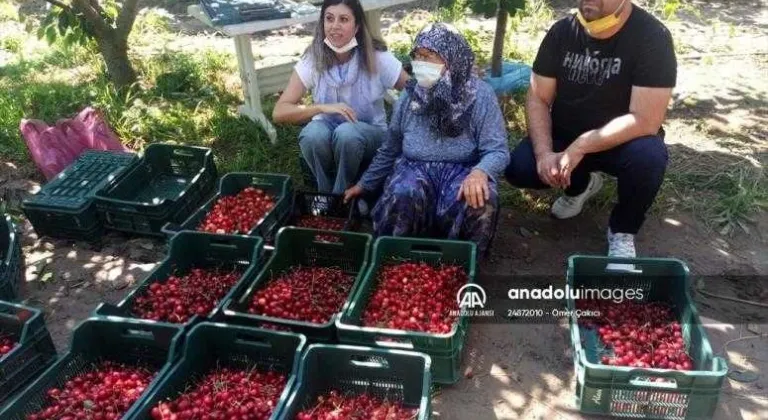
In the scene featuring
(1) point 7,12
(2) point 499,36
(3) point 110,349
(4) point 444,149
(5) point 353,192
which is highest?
(2) point 499,36

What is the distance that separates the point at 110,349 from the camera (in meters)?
2.75

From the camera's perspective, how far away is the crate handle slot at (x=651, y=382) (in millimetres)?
2299

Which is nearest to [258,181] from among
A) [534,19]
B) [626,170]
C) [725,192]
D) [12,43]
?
[626,170]

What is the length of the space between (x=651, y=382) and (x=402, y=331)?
3.26ft

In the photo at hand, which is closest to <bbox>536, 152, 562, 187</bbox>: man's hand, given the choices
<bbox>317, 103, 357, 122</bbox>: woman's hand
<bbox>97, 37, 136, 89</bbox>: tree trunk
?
<bbox>317, 103, 357, 122</bbox>: woman's hand

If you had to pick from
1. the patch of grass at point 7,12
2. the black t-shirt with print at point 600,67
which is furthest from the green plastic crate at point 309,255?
the patch of grass at point 7,12

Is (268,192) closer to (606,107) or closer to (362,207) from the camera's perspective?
(362,207)

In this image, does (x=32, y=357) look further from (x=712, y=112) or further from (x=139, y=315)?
(x=712, y=112)

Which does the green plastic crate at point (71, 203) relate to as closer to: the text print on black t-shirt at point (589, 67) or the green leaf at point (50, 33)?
the green leaf at point (50, 33)

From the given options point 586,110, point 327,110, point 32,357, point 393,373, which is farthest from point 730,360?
point 32,357

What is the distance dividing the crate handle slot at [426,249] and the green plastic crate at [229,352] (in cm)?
88

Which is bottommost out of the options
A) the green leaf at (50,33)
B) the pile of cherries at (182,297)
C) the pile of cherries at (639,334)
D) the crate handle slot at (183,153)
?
the pile of cherries at (639,334)

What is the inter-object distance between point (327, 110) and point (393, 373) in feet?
5.65

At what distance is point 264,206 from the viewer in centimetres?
366
